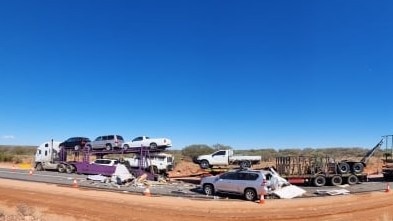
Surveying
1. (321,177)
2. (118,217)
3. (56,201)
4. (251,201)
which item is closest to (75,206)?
(56,201)

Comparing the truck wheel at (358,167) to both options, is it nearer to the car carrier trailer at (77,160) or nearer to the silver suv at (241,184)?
the silver suv at (241,184)

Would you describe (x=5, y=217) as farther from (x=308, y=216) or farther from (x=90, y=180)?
(x=90, y=180)

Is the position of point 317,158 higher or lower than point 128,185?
higher

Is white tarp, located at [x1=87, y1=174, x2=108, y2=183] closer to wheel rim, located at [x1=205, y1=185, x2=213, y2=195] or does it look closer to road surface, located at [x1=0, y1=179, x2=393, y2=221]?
road surface, located at [x1=0, y1=179, x2=393, y2=221]

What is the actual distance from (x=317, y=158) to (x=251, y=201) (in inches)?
468

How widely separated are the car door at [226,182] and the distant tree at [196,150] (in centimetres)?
4042

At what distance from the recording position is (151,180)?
37.3 m

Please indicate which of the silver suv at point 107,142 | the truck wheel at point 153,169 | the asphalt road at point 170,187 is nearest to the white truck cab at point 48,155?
the silver suv at point 107,142

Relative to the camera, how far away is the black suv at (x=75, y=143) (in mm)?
42594

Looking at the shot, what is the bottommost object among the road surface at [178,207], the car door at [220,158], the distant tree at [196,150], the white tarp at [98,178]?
the road surface at [178,207]

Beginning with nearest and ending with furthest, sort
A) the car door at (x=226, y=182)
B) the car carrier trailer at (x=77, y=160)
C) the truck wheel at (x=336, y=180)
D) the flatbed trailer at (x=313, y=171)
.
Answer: the car door at (x=226, y=182)
the flatbed trailer at (x=313, y=171)
the truck wheel at (x=336, y=180)
the car carrier trailer at (x=77, y=160)

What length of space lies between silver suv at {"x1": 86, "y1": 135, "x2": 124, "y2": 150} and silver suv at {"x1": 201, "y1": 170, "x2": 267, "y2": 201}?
14313 mm

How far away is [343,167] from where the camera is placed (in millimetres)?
35812

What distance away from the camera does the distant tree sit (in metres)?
69.9
